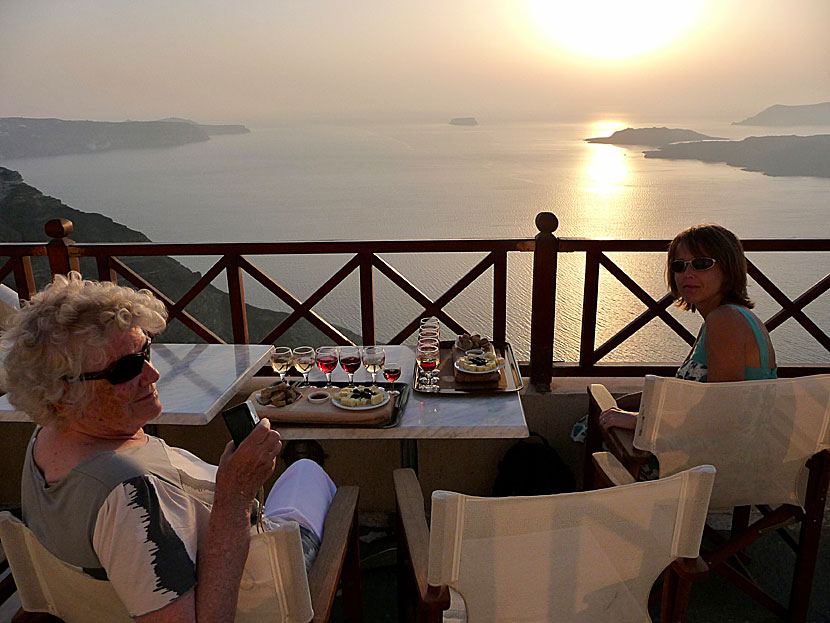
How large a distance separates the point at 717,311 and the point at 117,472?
185cm

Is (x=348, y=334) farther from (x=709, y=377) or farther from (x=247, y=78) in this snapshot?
(x=247, y=78)

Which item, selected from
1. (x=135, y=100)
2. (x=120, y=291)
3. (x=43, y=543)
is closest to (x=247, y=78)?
(x=135, y=100)

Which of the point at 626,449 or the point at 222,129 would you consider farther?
the point at 222,129

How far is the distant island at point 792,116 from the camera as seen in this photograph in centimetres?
391

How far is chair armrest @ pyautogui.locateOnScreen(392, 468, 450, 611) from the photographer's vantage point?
1.17 meters

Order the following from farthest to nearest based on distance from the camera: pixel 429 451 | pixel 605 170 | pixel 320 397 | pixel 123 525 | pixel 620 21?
pixel 605 170 → pixel 620 21 → pixel 429 451 → pixel 320 397 → pixel 123 525

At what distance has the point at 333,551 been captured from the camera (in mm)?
1456

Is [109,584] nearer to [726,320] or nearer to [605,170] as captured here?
[726,320]

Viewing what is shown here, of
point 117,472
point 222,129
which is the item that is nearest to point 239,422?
point 117,472

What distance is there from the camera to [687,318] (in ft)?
10.4

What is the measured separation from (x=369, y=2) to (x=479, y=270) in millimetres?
2697

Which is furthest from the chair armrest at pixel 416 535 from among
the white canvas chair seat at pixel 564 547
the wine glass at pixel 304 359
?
the wine glass at pixel 304 359

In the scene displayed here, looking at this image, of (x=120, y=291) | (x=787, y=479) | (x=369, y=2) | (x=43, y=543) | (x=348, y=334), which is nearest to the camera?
(x=43, y=543)

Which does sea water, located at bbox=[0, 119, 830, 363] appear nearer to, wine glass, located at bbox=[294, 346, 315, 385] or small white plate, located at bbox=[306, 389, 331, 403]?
wine glass, located at bbox=[294, 346, 315, 385]
